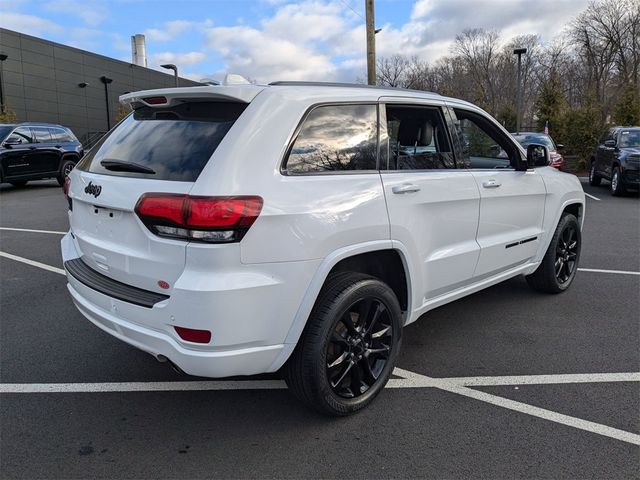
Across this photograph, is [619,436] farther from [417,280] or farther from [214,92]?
[214,92]

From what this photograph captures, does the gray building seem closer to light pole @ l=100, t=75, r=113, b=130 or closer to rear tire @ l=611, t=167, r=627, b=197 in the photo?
light pole @ l=100, t=75, r=113, b=130

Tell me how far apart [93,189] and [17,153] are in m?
13.2

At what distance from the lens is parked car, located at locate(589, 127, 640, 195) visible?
1264 centimetres

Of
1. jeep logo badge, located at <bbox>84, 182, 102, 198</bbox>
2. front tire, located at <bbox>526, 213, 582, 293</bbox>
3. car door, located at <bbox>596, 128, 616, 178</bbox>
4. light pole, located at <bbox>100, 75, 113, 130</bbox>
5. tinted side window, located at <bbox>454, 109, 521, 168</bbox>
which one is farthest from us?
light pole, located at <bbox>100, 75, 113, 130</bbox>

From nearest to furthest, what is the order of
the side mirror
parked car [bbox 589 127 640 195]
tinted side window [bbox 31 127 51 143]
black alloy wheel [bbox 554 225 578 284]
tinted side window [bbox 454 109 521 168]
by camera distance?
tinted side window [bbox 454 109 521 168]
the side mirror
black alloy wheel [bbox 554 225 578 284]
parked car [bbox 589 127 640 195]
tinted side window [bbox 31 127 51 143]

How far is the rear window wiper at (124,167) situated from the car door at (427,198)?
1.32 metres

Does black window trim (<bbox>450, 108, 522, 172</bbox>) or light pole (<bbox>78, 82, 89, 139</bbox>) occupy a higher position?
light pole (<bbox>78, 82, 89, 139</bbox>)

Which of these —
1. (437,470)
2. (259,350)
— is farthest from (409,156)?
(437,470)

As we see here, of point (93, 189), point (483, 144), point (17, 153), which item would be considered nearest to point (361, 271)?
point (93, 189)

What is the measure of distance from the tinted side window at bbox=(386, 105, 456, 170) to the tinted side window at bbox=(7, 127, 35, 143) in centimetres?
1364

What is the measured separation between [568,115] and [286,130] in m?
22.9

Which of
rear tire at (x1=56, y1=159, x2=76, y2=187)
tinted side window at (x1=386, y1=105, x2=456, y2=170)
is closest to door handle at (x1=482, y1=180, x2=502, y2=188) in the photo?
tinted side window at (x1=386, y1=105, x2=456, y2=170)

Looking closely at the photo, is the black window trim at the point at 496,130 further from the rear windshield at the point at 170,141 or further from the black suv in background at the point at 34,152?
the black suv in background at the point at 34,152

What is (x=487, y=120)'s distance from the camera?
409 cm
